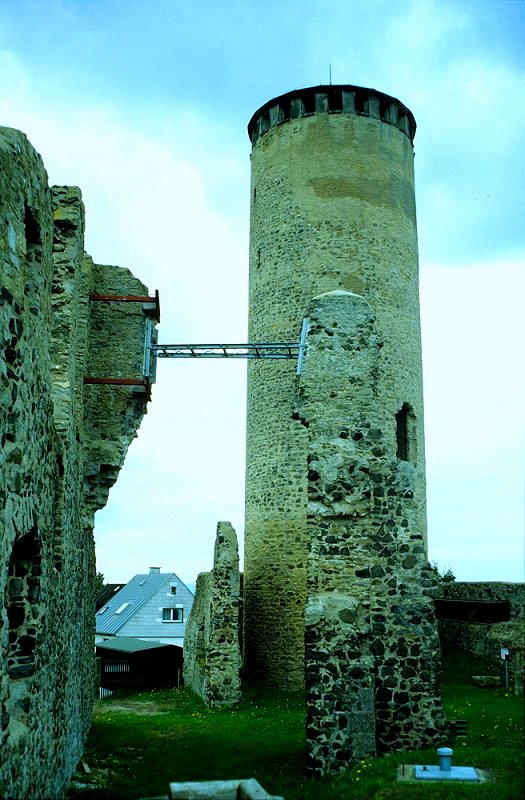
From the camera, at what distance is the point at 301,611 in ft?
70.9

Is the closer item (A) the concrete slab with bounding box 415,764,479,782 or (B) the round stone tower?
(A) the concrete slab with bounding box 415,764,479,782

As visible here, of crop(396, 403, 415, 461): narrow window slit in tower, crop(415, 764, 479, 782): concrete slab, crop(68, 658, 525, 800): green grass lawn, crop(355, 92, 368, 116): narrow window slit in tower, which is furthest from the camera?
crop(355, 92, 368, 116): narrow window slit in tower

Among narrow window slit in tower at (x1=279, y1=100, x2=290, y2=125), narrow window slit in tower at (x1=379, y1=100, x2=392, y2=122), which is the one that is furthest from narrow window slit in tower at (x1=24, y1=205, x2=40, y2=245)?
narrow window slit in tower at (x1=379, y1=100, x2=392, y2=122)

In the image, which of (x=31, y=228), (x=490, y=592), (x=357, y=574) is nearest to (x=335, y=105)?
(x=490, y=592)

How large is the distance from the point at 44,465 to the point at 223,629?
12082 millimetres

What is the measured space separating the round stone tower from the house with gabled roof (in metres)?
17.8

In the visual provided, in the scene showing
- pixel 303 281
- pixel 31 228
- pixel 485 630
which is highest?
pixel 303 281

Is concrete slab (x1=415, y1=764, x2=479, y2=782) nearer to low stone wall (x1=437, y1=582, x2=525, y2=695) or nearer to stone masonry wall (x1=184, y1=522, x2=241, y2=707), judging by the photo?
low stone wall (x1=437, y1=582, x2=525, y2=695)

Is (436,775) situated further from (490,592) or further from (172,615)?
(172,615)

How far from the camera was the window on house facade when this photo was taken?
40.2 m

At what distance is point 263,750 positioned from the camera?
1202cm

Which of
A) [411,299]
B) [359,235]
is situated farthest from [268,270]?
[411,299]

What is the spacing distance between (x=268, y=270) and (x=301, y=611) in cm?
950

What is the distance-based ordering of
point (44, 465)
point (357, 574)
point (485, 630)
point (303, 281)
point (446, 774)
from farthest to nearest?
point (303, 281) → point (485, 630) → point (357, 574) → point (44, 465) → point (446, 774)
